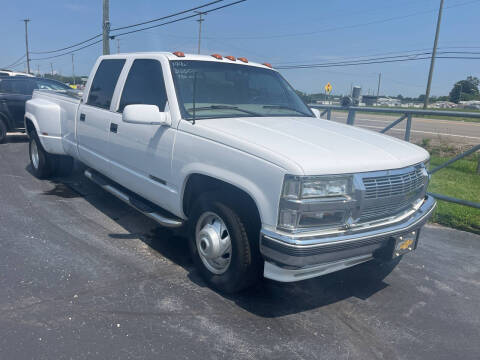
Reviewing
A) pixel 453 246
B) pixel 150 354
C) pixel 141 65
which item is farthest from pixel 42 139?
pixel 453 246

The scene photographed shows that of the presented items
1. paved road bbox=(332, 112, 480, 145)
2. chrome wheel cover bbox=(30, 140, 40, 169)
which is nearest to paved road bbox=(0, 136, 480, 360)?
chrome wheel cover bbox=(30, 140, 40, 169)

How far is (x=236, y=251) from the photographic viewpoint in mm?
3256

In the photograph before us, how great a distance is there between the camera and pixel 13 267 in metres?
3.81

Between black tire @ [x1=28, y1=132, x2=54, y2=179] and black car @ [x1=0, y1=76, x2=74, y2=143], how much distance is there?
12.4ft

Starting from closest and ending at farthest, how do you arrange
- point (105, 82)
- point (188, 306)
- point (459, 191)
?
point (188, 306), point (105, 82), point (459, 191)

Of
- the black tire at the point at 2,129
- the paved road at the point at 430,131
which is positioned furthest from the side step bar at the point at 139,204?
the black tire at the point at 2,129

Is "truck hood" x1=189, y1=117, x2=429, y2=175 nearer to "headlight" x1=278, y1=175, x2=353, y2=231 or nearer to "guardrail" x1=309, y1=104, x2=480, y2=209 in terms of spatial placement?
"headlight" x1=278, y1=175, x2=353, y2=231

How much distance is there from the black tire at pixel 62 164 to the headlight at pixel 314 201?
5085 millimetres

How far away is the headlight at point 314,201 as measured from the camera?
2799mm

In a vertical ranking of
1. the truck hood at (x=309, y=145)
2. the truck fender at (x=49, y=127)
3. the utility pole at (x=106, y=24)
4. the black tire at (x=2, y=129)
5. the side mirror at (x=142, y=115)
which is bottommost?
the black tire at (x=2, y=129)

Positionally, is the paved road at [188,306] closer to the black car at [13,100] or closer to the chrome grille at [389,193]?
the chrome grille at [389,193]

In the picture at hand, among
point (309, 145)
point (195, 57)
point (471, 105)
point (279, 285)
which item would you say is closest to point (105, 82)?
point (195, 57)

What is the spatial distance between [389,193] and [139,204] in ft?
8.25

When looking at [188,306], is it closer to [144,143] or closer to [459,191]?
[144,143]
